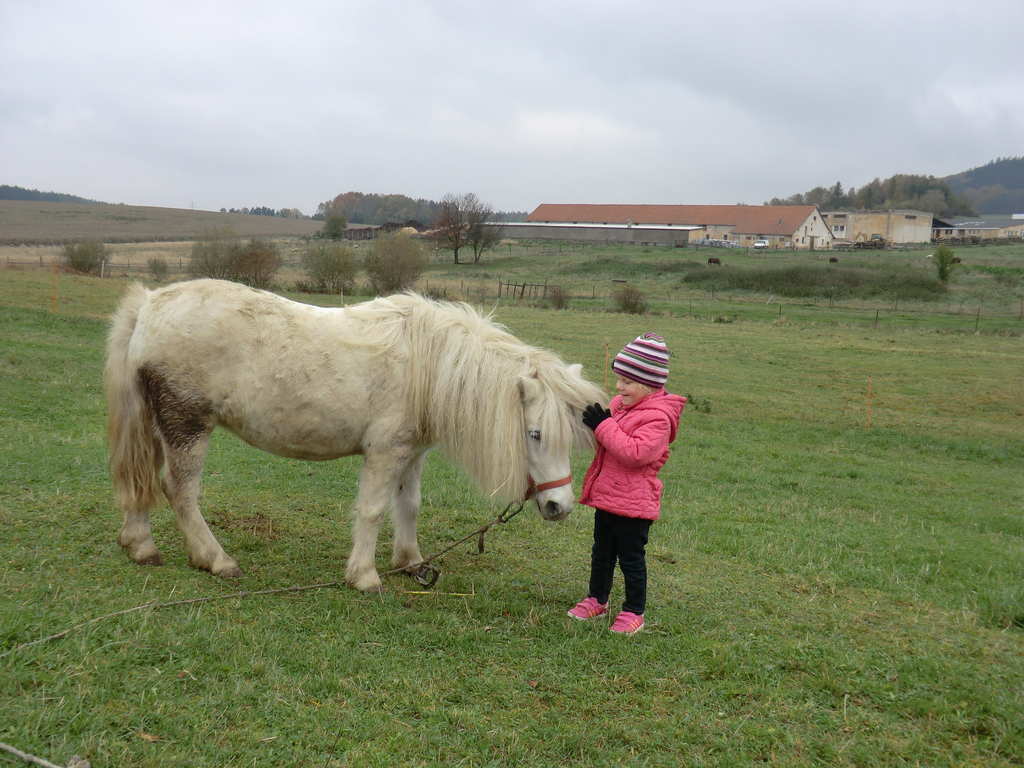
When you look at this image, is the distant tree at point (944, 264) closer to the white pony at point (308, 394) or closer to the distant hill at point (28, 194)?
the white pony at point (308, 394)

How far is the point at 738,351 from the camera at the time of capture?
24484mm

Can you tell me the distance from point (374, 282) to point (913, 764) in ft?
118

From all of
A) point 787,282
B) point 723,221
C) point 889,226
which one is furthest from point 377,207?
point 787,282

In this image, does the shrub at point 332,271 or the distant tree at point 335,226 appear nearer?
the shrub at point 332,271

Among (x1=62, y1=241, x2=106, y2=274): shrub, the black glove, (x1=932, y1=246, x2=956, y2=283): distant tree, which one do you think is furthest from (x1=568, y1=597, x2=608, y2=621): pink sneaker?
(x1=932, y1=246, x2=956, y2=283): distant tree

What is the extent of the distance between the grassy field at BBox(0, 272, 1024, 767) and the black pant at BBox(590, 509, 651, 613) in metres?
0.25

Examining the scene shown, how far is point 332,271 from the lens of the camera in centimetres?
3575

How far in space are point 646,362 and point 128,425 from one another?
3.50 metres

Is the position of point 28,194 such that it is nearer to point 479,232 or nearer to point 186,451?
point 479,232

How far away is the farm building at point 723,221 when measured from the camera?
8731 centimetres

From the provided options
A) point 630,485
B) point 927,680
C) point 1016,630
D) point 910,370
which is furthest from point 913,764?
point 910,370

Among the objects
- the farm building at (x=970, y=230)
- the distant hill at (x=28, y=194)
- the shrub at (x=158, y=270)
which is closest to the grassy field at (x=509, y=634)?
the shrub at (x=158, y=270)

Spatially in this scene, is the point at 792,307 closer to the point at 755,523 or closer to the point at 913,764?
the point at 755,523

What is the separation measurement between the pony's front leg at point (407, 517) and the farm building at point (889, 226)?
97.0 meters
